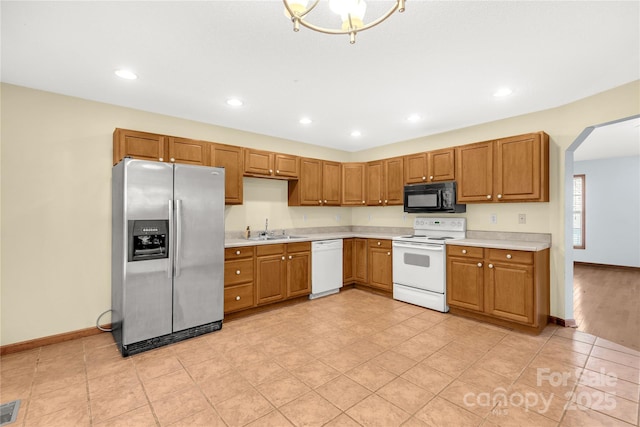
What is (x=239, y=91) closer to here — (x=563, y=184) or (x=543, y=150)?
(x=543, y=150)

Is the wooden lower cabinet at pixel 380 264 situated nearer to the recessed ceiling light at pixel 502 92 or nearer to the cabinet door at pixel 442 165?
the cabinet door at pixel 442 165

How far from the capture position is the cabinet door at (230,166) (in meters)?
3.83

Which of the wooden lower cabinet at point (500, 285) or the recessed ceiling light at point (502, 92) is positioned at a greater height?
the recessed ceiling light at point (502, 92)

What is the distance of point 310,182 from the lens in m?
4.91

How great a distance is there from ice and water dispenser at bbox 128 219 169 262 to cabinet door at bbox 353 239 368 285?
9.80 feet

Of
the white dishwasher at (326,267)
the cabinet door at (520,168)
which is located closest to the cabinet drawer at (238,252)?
the white dishwasher at (326,267)

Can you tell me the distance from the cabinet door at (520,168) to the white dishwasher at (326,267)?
7.86 feet

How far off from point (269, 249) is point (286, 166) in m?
1.36

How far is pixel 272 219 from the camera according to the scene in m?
4.75

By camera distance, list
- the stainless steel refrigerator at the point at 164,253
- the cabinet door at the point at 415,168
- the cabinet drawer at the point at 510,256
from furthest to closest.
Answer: the cabinet door at the point at 415,168, the cabinet drawer at the point at 510,256, the stainless steel refrigerator at the point at 164,253

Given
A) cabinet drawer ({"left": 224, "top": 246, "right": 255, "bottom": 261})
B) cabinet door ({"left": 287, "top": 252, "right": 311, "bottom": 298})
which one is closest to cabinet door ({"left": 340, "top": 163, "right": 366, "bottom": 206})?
cabinet door ({"left": 287, "top": 252, "right": 311, "bottom": 298})

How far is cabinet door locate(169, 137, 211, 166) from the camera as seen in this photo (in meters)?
3.49

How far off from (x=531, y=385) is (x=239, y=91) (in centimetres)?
364

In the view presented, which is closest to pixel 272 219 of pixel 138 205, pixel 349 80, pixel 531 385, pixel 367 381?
pixel 138 205
